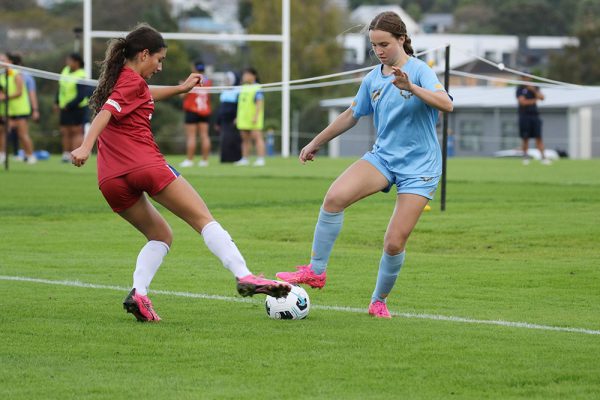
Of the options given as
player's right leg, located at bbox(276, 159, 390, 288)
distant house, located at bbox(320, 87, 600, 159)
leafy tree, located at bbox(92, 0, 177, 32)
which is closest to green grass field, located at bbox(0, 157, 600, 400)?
player's right leg, located at bbox(276, 159, 390, 288)

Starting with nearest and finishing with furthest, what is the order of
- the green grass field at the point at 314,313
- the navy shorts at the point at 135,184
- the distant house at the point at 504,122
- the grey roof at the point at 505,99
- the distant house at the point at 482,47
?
the green grass field at the point at 314,313 → the navy shorts at the point at 135,184 → the distant house at the point at 504,122 → the grey roof at the point at 505,99 → the distant house at the point at 482,47

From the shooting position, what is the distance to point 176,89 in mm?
8500

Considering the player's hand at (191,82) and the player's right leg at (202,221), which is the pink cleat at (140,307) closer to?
the player's right leg at (202,221)

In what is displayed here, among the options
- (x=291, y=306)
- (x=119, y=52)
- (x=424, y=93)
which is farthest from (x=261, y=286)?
(x=119, y=52)

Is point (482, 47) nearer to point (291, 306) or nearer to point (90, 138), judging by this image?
point (291, 306)

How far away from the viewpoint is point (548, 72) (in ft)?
319

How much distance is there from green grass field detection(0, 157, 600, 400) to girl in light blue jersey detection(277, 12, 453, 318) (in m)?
0.52

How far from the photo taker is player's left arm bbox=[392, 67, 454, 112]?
7922 millimetres

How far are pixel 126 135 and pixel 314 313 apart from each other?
179 cm

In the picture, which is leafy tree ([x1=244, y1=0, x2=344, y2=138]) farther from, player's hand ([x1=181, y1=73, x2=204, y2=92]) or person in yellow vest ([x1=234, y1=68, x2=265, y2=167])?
player's hand ([x1=181, y1=73, x2=204, y2=92])

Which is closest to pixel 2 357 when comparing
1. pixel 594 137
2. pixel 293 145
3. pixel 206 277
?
pixel 206 277

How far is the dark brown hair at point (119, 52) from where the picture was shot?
817 centimetres

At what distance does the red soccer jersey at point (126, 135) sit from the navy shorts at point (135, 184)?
36mm

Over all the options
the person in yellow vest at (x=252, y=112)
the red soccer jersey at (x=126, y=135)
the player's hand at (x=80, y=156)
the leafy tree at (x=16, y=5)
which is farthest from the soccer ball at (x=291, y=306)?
the leafy tree at (x=16, y=5)
